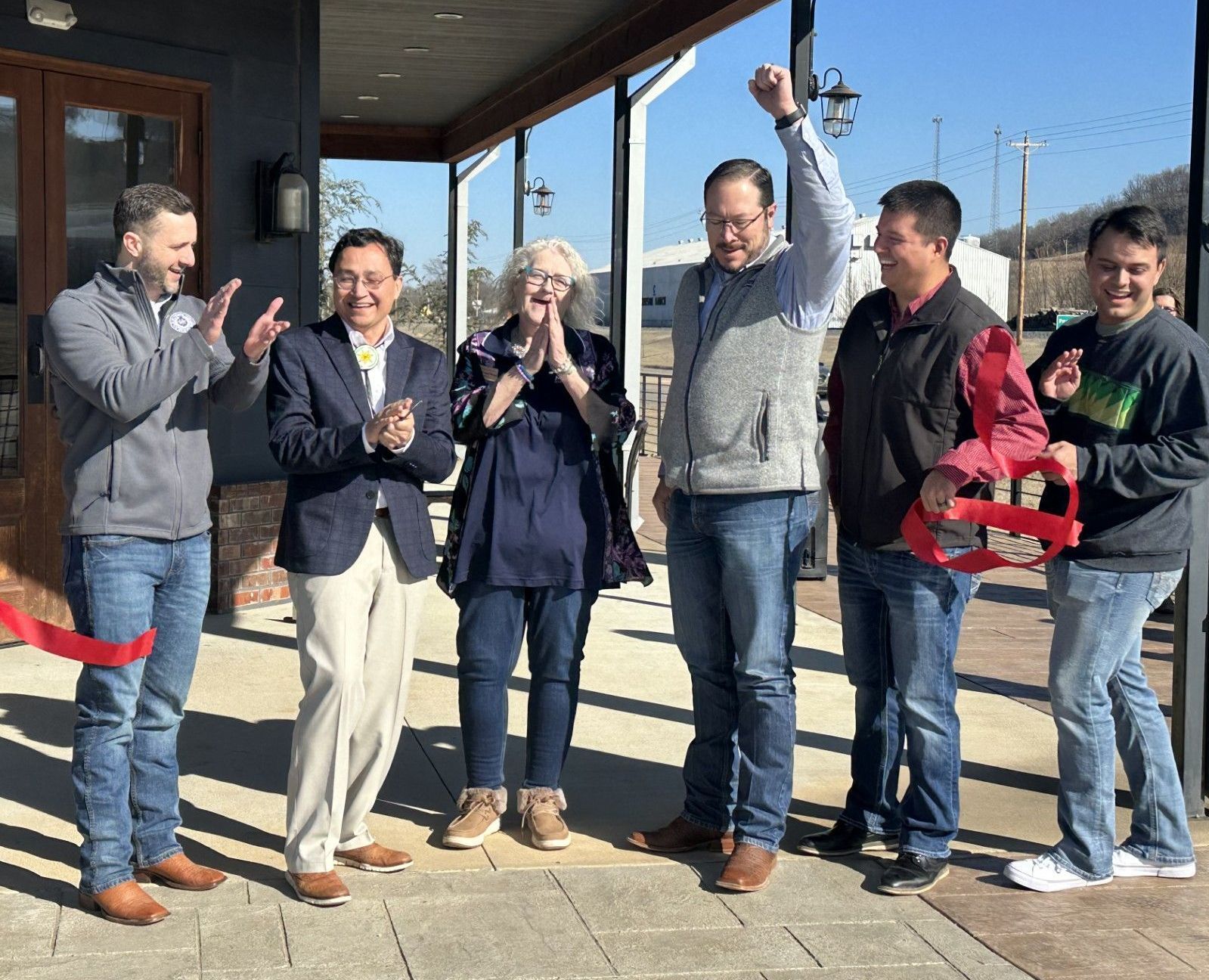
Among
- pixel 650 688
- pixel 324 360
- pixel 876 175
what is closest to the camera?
pixel 324 360

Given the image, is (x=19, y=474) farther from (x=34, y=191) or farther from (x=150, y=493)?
(x=150, y=493)

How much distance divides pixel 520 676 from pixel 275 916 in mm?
2670

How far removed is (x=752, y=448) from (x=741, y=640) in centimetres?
51

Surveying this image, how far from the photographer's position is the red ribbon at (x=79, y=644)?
3.15 meters

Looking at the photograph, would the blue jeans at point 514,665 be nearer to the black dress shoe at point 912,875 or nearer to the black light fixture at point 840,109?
the black dress shoe at point 912,875

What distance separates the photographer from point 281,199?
690cm

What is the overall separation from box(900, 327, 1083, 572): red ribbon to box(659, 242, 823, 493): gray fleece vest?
0.32 metres

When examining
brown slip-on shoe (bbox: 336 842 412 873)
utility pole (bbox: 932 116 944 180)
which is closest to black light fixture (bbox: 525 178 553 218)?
brown slip-on shoe (bbox: 336 842 412 873)

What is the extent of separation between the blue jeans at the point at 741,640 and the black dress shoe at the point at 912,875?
0.30m

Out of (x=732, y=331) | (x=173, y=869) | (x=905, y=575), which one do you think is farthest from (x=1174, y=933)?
(x=173, y=869)

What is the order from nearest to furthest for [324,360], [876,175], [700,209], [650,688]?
[324,360] → [700,209] → [650,688] → [876,175]

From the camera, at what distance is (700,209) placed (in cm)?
377

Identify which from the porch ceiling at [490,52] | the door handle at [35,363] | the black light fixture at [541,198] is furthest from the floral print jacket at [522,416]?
the black light fixture at [541,198]

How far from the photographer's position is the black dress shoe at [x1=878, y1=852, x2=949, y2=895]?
3549 mm
